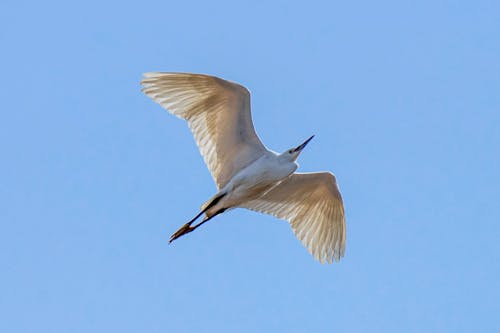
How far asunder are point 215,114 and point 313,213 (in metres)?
3.44

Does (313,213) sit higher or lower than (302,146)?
lower

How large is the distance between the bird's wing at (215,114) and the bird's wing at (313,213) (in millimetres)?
1544

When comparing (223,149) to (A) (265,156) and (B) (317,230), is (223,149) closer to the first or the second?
(A) (265,156)

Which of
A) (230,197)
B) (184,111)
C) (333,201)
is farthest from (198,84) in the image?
(333,201)

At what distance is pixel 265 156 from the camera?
74.4ft

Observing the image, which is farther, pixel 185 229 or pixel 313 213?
pixel 313 213

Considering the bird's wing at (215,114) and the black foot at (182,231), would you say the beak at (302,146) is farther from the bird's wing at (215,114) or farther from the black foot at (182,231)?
the black foot at (182,231)

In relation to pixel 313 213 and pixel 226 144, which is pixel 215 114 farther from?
pixel 313 213

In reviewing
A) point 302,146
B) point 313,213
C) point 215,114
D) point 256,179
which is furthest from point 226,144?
point 313,213

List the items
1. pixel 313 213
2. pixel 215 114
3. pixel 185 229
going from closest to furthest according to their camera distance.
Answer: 1. pixel 215 114
2. pixel 185 229
3. pixel 313 213

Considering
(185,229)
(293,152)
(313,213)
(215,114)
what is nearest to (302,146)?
(293,152)

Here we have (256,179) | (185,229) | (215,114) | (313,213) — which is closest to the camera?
(256,179)

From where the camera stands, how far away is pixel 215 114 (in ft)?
75.0

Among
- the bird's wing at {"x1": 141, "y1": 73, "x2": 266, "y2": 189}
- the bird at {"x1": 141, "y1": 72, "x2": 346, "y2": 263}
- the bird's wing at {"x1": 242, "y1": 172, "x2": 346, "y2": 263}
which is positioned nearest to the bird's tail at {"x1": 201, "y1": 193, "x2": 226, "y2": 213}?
the bird at {"x1": 141, "y1": 72, "x2": 346, "y2": 263}
